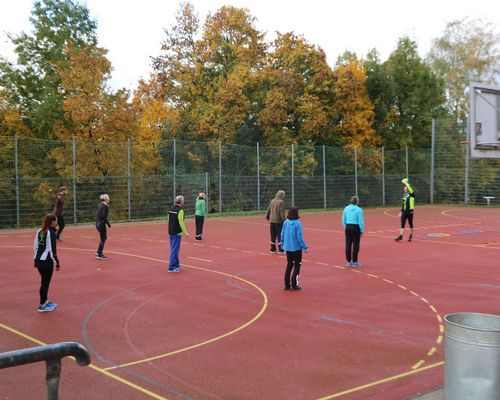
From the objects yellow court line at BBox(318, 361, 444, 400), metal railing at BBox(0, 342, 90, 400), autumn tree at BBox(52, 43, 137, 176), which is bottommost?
yellow court line at BBox(318, 361, 444, 400)

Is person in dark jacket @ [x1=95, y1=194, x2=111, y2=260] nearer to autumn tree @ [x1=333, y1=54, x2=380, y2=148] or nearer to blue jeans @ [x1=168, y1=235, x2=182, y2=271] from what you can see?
blue jeans @ [x1=168, y1=235, x2=182, y2=271]

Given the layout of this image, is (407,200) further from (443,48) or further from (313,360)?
(443,48)

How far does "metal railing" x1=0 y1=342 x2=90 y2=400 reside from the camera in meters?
3.02

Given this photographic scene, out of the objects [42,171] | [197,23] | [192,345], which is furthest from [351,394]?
[197,23]

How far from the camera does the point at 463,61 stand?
51188 mm

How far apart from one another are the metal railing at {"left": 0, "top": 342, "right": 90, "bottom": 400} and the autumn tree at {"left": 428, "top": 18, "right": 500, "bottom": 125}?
50497 mm

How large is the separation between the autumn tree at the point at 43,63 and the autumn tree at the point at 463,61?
33.5 m

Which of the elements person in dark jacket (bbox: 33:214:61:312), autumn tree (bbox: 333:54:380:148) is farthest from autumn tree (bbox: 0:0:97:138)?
person in dark jacket (bbox: 33:214:61:312)

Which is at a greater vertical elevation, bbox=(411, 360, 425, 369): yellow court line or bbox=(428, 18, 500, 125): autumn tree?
bbox=(428, 18, 500, 125): autumn tree

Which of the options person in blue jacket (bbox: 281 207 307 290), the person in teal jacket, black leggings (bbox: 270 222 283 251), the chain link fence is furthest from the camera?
the chain link fence

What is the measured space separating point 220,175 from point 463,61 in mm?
32246

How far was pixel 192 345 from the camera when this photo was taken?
285 inches

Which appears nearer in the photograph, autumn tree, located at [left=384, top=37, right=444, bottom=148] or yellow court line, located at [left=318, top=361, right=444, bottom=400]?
yellow court line, located at [left=318, top=361, right=444, bottom=400]

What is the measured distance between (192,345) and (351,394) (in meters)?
2.46
